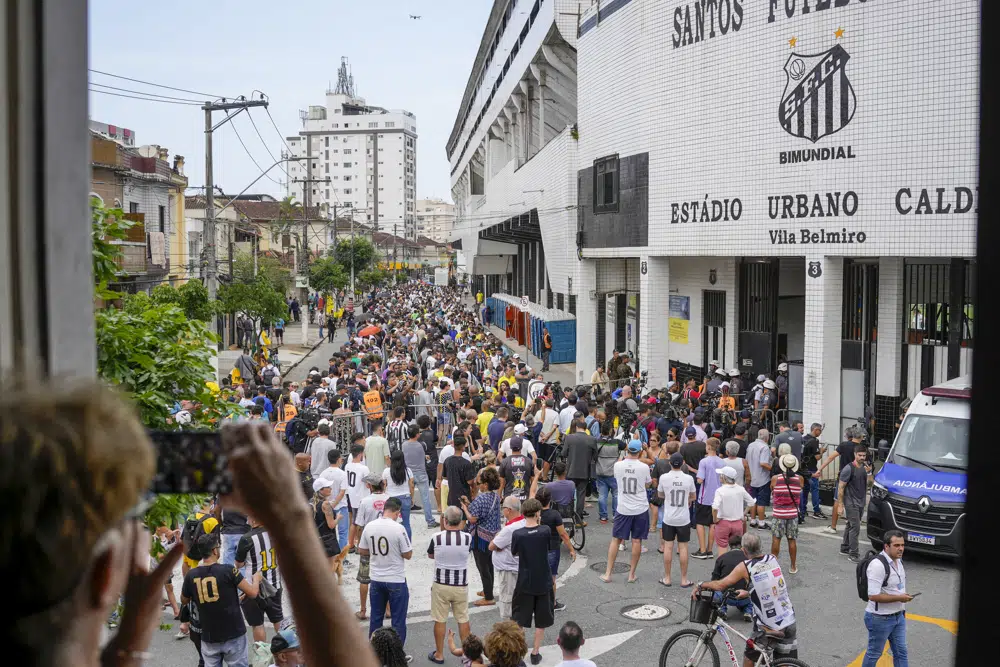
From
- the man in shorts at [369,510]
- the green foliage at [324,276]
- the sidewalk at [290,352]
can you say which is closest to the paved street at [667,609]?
the man in shorts at [369,510]

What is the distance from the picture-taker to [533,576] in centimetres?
1007

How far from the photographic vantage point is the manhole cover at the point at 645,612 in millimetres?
11359

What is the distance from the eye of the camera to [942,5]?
18.6m

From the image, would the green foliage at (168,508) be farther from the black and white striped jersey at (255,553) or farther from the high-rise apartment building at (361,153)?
the high-rise apartment building at (361,153)

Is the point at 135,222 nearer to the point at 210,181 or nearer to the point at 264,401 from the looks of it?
the point at 264,401

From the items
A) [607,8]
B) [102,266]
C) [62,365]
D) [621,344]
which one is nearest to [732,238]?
[607,8]

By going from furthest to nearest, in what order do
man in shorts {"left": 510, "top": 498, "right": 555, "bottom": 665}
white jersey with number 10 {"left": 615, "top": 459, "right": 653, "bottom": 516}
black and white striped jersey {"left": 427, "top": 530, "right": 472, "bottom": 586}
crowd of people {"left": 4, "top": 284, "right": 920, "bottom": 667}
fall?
white jersey with number 10 {"left": 615, "top": 459, "right": 653, "bottom": 516} → man in shorts {"left": 510, "top": 498, "right": 555, "bottom": 665} → black and white striped jersey {"left": 427, "top": 530, "right": 472, "bottom": 586} → crowd of people {"left": 4, "top": 284, "right": 920, "bottom": 667}

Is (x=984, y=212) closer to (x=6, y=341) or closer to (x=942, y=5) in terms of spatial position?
(x=6, y=341)

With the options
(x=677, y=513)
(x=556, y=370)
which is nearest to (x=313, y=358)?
(x=556, y=370)

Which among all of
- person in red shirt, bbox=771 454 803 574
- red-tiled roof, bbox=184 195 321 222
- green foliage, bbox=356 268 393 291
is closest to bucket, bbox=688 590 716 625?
person in red shirt, bbox=771 454 803 574

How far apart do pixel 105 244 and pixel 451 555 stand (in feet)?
18.0

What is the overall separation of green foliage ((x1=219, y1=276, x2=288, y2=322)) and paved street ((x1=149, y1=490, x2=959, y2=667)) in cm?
2239

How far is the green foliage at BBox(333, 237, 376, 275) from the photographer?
73812 mm

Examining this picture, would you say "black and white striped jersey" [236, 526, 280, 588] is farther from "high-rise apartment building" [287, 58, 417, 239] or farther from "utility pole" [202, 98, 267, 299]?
"high-rise apartment building" [287, 58, 417, 239]
